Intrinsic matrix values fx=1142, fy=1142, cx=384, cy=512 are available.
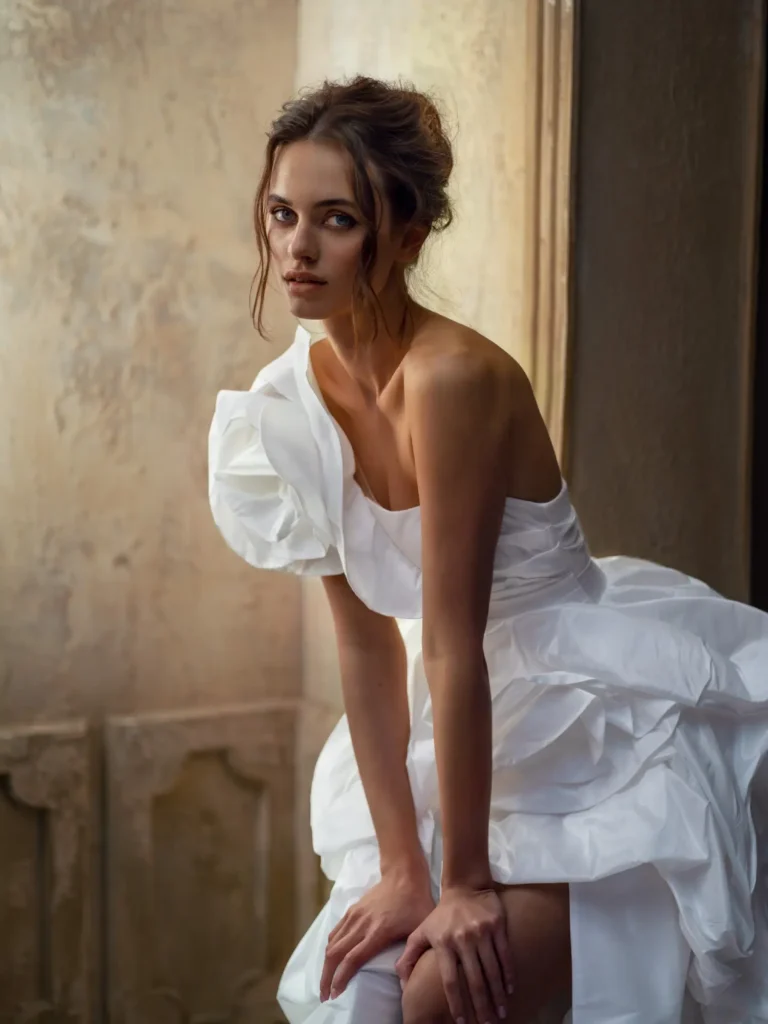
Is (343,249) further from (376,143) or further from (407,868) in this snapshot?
(407,868)

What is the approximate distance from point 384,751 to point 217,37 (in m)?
1.42

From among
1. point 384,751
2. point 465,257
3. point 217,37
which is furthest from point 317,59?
point 384,751

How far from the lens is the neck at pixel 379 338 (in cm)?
132

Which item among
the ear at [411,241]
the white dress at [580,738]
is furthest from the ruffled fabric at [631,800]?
the ear at [411,241]

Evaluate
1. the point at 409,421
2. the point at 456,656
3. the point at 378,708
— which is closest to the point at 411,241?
the point at 409,421

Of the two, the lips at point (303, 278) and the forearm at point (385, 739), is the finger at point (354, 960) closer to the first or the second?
the forearm at point (385, 739)

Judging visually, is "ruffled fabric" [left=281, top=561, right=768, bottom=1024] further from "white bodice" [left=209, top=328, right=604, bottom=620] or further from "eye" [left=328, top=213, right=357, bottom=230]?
"eye" [left=328, top=213, right=357, bottom=230]


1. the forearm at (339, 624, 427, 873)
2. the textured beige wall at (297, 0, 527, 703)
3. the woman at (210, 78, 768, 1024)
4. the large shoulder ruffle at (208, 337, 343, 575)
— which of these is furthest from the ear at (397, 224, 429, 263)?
the forearm at (339, 624, 427, 873)

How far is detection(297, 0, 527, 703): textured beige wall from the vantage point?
1780mm

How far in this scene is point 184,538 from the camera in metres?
2.19

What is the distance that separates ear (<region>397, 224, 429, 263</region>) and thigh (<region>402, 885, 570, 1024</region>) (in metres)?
0.71

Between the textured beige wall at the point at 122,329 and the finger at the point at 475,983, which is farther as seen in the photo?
the textured beige wall at the point at 122,329

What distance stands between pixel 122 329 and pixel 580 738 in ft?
4.05

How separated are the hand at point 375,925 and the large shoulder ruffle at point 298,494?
31 cm
